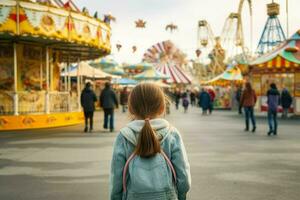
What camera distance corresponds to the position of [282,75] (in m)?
22.4

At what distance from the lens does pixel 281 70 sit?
21.7 metres

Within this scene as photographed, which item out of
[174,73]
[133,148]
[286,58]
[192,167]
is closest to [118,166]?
[133,148]

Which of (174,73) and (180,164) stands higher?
(174,73)

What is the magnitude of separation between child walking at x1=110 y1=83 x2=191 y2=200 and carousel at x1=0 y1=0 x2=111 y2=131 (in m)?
12.3

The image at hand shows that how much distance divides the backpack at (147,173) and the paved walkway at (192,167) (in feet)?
8.93

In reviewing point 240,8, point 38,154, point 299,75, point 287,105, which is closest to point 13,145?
point 38,154

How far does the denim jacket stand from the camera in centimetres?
238

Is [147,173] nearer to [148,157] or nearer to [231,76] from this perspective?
[148,157]

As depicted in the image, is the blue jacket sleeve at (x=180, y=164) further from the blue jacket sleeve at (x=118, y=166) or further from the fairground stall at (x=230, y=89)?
the fairground stall at (x=230, y=89)

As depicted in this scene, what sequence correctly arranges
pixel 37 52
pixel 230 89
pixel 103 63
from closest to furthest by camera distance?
pixel 37 52 < pixel 230 89 < pixel 103 63

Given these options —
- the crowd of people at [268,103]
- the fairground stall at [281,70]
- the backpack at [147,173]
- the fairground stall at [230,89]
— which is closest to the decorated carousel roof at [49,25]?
the crowd of people at [268,103]

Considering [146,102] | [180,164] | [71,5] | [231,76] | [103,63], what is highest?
[71,5]

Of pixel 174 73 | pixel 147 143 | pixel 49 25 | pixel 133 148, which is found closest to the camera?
pixel 147 143

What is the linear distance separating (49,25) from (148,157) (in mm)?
13037
